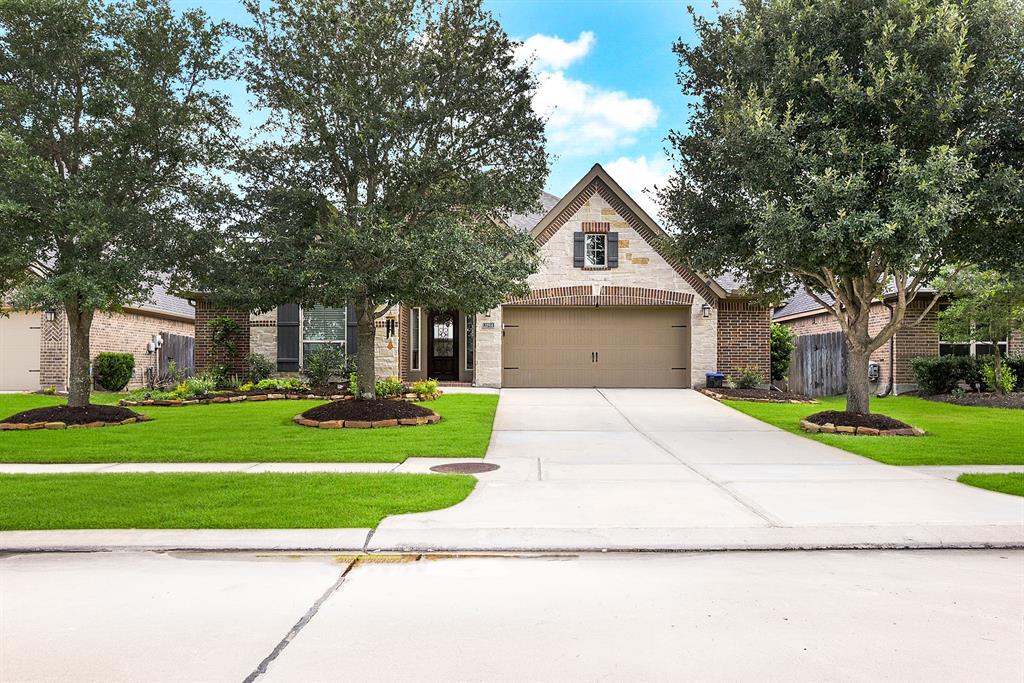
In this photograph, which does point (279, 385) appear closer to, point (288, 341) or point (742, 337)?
point (288, 341)

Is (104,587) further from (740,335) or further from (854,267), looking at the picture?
(740,335)

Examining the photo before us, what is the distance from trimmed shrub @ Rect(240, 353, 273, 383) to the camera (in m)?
18.2

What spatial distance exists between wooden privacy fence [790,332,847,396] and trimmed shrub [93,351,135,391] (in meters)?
20.9

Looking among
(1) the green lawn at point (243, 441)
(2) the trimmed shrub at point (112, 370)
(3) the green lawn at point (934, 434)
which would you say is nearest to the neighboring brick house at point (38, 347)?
(2) the trimmed shrub at point (112, 370)

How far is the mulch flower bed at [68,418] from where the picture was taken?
11.8 metres

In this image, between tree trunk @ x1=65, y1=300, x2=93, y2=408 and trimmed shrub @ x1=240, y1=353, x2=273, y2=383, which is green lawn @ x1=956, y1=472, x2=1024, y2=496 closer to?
tree trunk @ x1=65, y1=300, x2=93, y2=408

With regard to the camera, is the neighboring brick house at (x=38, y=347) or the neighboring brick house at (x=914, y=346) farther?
the neighboring brick house at (x=914, y=346)

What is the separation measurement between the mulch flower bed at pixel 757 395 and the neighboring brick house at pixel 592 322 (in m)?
1.23

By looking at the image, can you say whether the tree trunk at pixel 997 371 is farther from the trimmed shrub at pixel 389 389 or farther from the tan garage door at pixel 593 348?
the trimmed shrub at pixel 389 389

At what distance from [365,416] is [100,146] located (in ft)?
21.3

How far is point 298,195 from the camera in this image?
11.8m

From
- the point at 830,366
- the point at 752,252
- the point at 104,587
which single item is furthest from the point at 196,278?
the point at 830,366

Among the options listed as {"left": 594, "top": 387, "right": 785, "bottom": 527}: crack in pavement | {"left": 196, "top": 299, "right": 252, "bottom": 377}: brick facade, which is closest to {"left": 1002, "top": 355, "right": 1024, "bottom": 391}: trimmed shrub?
{"left": 594, "top": 387, "right": 785, "bottom": 527}: crack in pavement

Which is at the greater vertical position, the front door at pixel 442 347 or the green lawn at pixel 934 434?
the front door at pixel 442 347
